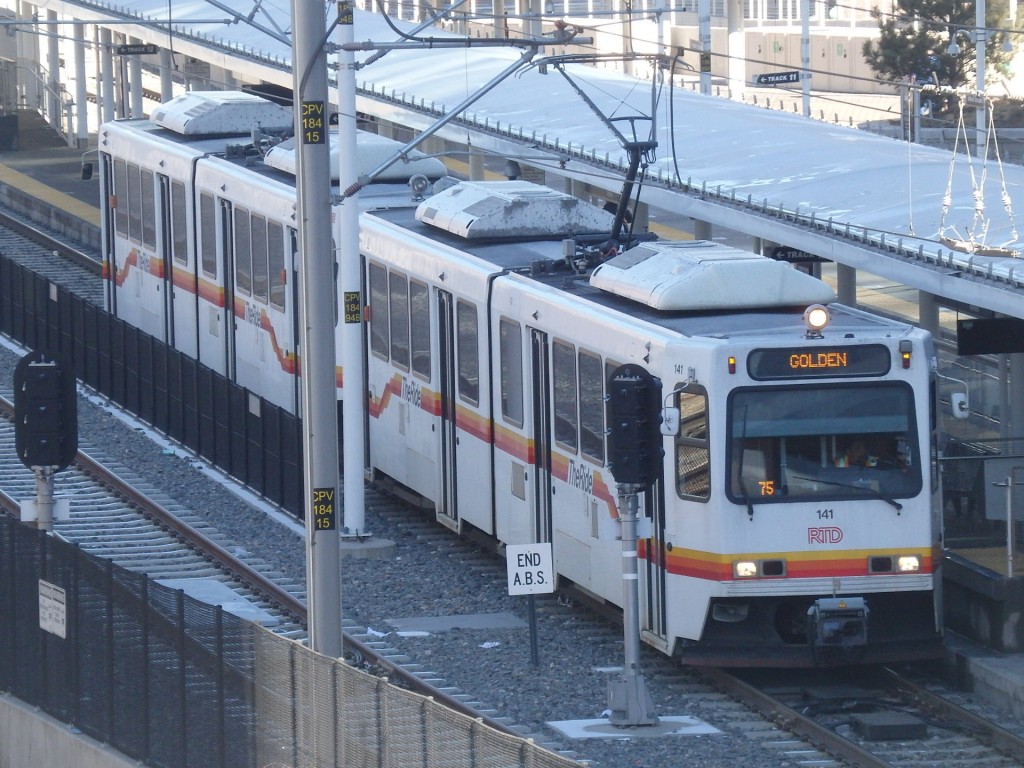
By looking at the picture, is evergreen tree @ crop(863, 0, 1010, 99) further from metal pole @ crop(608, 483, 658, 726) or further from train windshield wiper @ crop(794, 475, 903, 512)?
metal pole @ crop(608, 483, 658, 726)

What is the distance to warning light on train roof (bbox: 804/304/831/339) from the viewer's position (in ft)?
44.9

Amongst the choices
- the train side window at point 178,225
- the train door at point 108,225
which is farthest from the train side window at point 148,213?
the train door at point 108,225

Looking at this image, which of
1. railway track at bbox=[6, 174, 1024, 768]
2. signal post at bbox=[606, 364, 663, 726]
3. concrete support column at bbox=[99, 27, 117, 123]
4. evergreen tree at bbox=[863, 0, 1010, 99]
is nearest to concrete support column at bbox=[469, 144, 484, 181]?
railway track at bbox=[6, 174, 1024, 768]

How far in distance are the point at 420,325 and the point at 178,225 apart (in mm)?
7177

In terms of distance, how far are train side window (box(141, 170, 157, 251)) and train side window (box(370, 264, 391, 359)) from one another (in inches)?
261

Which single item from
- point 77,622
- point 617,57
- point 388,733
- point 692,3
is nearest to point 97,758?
point 77,622

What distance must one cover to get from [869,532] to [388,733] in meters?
5.37

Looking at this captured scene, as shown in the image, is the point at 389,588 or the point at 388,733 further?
the point at 389,588

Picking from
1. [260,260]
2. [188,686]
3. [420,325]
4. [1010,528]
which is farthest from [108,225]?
[188,686]

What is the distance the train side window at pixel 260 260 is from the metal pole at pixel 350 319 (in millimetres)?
3265

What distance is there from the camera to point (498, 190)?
1880 centimetres

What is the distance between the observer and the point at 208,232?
23.6 metres

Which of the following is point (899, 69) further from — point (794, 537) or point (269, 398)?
point (794, 537)

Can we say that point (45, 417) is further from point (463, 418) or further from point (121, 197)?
point (121, 197)
